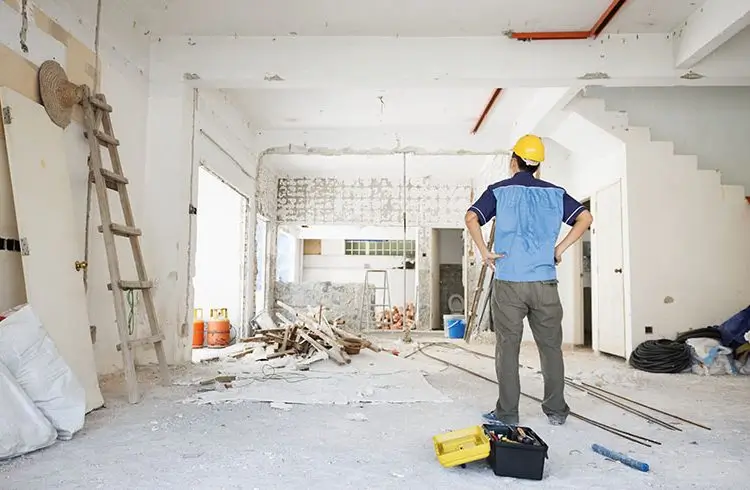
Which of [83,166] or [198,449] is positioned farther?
[83,166]

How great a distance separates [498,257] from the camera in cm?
285

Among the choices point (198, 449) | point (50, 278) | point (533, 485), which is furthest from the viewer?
point (50, 278)

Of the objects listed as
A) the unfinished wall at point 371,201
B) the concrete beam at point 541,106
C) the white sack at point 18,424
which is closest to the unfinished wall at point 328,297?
the unfinished wall at point 371,201

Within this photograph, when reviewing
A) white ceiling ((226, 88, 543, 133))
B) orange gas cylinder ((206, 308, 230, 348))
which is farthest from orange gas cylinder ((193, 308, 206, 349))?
white ceiling ((226, 88, 543, 133))

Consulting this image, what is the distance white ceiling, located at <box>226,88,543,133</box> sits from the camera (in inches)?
246

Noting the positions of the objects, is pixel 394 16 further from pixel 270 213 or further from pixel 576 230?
pixel 270 213

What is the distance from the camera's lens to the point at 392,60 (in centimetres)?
488

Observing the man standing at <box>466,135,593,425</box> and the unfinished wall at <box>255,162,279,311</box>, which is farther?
the unfinished wall at <box>255,162,279,311</box>

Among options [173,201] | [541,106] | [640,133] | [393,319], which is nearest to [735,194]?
[640,133]

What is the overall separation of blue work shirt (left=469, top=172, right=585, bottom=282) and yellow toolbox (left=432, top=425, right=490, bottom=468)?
95cm

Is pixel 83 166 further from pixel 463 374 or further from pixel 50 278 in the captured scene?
pixel 463 374

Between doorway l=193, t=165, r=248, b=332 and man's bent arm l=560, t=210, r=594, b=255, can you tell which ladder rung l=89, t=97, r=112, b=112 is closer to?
man's bent arm l=560, t=210, r=594, b=255

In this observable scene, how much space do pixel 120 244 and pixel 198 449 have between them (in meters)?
2.59

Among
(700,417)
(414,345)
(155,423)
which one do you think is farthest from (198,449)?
(414,345)
